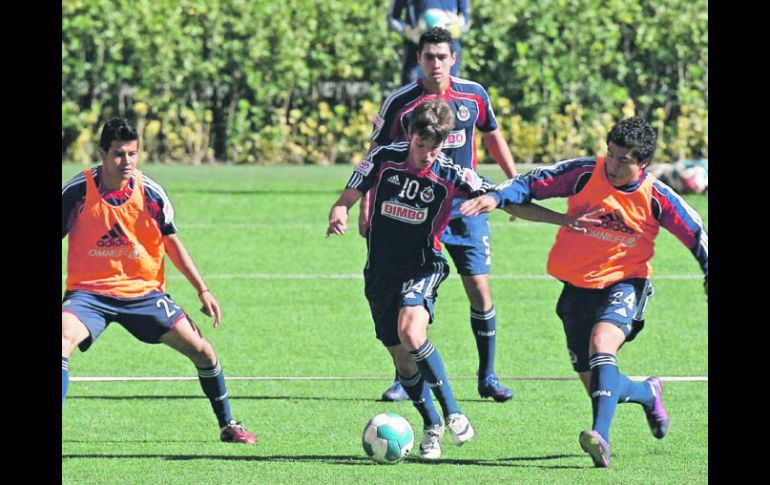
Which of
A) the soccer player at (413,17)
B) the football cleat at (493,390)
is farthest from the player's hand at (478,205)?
the soccer player at (413,17)

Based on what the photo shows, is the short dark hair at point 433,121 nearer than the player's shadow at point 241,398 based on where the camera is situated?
Yes

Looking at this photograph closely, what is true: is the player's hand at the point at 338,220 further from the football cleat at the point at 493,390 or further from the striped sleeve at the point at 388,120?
the football cleat at the point at 493,390

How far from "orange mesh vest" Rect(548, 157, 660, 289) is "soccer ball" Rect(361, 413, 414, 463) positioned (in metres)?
1.19

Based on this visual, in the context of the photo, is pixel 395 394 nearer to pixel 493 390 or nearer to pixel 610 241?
pixel 493 390

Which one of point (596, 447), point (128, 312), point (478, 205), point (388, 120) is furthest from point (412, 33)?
point (596, 447)

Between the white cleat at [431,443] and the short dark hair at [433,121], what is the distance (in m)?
1.46

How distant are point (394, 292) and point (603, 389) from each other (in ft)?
4.00

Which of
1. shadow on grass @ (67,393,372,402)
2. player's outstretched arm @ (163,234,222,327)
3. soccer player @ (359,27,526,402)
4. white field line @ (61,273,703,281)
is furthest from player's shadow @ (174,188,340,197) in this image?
player's outstretched arm @ (163,234,222,327)

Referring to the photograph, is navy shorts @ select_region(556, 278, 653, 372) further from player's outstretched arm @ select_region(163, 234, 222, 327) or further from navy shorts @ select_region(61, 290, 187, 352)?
navy shorts @ select_region(61, 290, 187, 352)

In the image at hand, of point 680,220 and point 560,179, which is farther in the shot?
point 560,179

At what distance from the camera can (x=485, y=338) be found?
10258 mm

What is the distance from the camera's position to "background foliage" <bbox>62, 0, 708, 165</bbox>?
22.6 m

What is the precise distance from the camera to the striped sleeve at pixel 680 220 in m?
8.41
